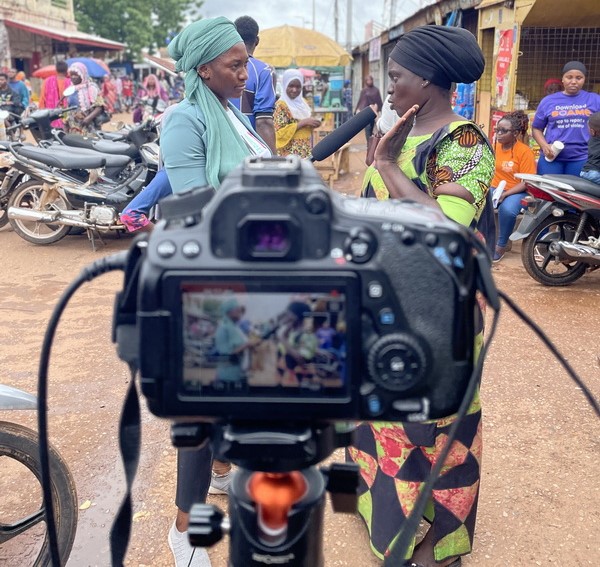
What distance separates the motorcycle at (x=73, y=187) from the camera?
625 cm

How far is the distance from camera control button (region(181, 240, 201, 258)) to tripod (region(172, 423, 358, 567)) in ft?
0.84

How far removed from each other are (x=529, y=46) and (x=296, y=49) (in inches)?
256

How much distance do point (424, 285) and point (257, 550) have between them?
47 centimetres

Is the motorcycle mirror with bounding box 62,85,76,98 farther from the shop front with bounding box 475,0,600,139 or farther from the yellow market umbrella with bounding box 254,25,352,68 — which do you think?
the shop front with bounding box 475,0,600,139

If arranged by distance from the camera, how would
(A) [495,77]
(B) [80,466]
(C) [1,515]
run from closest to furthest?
(C) [1,515]
(B) [80,466]
(A) [495,77]

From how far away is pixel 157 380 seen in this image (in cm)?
89

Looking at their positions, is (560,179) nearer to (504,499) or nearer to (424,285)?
(504,499)

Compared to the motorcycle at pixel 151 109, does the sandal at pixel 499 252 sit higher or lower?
lower

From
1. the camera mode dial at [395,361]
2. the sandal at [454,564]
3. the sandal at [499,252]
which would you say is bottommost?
the sandal at [454,564]

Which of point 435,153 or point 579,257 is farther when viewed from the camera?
point 579,257

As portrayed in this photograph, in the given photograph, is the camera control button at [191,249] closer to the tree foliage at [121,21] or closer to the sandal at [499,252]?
the sandal at [499,252]

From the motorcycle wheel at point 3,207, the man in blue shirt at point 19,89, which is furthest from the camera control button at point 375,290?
the man in blue shirt at point 19,89

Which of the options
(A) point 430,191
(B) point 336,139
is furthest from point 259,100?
(B) point 336,139

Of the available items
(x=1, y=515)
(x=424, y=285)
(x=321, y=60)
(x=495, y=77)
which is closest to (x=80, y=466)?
(x=1, y=515)
